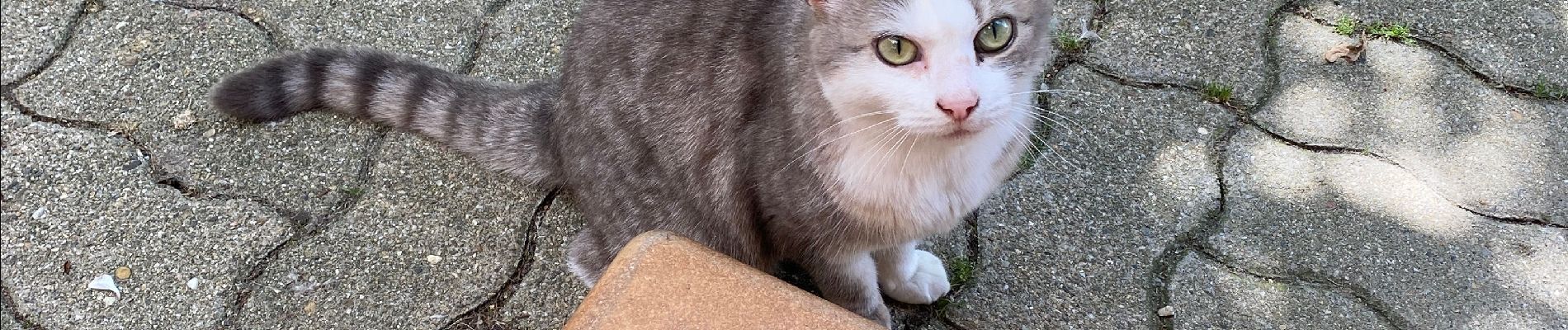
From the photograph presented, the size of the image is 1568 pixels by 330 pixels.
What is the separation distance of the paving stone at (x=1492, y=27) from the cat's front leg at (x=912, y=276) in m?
1.27

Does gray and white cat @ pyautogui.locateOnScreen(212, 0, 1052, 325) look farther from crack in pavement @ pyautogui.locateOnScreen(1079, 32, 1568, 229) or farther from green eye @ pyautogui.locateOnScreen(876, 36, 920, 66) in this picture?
crack in pavement @ pyautogui.locateOnScreen(1079, 32, 1568, 229)

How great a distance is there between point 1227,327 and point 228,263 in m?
2.00

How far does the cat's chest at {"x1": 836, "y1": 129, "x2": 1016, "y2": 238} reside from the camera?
1518 mm

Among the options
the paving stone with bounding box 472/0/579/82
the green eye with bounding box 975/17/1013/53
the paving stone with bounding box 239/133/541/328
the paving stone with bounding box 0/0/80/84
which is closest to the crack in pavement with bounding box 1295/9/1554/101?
the green eye with bounding box 975/17/1013/53

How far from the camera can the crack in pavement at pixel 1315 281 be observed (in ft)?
6.57

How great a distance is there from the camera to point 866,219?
161cm

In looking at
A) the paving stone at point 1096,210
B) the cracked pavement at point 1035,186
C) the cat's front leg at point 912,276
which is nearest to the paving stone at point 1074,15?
the cracked pavement at point 1035,186

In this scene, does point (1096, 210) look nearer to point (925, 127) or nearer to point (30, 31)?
point (925, 127)

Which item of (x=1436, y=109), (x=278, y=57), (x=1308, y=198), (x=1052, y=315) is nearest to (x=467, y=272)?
(x=278, y=57)

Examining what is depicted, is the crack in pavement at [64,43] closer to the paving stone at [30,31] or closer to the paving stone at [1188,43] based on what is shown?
the paving stone at [30,31]

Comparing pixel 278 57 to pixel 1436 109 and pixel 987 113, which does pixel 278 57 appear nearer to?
pixel 987 113

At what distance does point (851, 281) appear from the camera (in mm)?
1823

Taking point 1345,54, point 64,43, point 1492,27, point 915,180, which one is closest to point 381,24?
point 64,43

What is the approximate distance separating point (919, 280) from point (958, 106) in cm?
77
